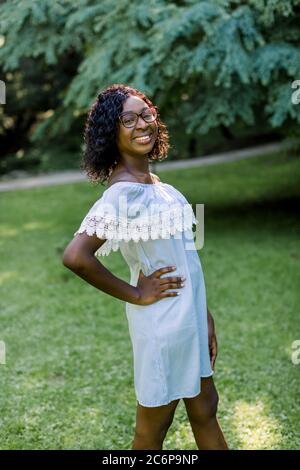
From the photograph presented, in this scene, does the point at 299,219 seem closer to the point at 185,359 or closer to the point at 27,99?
the point at 185,359

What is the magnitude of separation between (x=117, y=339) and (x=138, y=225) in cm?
267

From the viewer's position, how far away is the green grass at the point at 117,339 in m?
3.49

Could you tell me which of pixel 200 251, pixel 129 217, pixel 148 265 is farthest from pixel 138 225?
pixel 200 251

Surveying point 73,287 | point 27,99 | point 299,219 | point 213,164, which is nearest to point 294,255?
point 299,219

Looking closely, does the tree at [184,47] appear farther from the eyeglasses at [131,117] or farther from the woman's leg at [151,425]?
the woman's leg at [151,425]

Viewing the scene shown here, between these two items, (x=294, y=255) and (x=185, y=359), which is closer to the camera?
(x=185, y=359)

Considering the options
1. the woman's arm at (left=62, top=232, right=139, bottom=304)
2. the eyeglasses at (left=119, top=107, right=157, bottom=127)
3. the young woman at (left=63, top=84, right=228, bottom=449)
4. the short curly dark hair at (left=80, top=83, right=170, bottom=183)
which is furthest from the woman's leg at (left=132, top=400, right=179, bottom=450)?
the eyeglasses at (left=119, top=107, right=157, bottom=127)

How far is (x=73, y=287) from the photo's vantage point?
19.8 ft

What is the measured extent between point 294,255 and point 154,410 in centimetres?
461

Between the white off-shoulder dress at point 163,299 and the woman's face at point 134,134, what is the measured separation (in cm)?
13

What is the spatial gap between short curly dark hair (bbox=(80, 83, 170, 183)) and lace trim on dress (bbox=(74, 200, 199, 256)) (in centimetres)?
24

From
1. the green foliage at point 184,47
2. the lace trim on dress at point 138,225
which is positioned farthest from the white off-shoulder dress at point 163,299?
the green foliage at point 184,47
